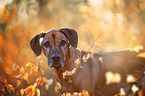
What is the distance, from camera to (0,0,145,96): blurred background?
5.34 m

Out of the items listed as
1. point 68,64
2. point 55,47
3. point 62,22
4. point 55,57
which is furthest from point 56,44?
point 62,22

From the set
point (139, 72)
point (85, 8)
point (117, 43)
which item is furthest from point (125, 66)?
point (85, 8)

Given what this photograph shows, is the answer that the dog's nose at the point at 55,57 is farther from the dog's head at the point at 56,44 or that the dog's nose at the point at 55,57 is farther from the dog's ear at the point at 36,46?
the dog's ear at the point at 36,46

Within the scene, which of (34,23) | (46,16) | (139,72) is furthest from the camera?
(46,16)

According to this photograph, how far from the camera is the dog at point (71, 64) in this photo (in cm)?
346

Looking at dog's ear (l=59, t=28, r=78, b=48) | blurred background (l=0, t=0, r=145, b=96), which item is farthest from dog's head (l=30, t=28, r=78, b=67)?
blurred background (l=0, t=0, r=145, b=96)

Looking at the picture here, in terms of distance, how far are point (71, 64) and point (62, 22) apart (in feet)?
17.7

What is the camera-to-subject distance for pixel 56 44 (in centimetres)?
358

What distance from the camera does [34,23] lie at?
7121 millimetres

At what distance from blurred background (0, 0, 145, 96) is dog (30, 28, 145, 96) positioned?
1.92 feet

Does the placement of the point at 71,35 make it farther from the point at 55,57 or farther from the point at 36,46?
the point at 36,46

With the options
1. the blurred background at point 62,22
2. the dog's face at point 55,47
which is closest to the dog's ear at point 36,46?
the dog's face at point 55,47

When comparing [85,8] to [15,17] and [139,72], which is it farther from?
[139,72]

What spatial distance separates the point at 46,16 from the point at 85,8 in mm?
2928
